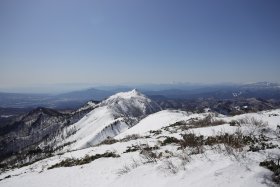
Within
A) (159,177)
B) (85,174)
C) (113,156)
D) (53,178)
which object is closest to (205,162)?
(159,177)

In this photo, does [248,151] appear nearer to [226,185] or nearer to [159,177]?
[226,185]

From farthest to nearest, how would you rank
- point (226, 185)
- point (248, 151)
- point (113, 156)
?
point (113, 156), point (248, 151), point (226, 185)

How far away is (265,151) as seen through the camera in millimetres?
11211

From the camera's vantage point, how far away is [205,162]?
35.1ft

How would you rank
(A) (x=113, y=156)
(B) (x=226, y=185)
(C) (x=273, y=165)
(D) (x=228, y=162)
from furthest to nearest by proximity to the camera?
(A) (x=113, y=156) < (D) (x=228, y=162) < (C) (x=273, y=165) < (B) (x=226, y=185)

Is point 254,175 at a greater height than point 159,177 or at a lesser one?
greater

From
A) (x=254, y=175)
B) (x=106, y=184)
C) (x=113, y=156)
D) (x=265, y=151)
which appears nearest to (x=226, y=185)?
(x=254, y=175)

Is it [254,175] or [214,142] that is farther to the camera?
[214,142]

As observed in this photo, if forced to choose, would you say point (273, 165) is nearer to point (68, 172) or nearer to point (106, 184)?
point (106, 184)

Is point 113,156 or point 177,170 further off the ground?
point 177,170

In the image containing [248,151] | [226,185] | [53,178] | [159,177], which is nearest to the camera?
[226,185]

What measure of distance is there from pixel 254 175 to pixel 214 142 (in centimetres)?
635

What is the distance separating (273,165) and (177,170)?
3817 mm

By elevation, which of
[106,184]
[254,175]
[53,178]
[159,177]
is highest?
[254,175]
